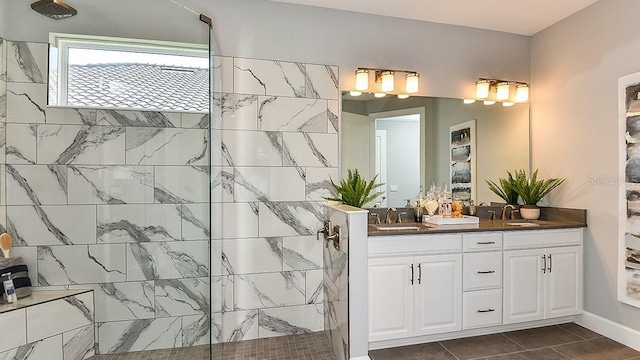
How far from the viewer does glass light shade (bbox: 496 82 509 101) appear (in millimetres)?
3236

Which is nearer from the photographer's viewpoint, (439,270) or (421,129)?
(439,270)

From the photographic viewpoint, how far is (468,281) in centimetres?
262

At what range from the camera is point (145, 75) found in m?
2.49

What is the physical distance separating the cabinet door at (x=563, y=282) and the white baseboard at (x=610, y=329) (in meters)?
0.09

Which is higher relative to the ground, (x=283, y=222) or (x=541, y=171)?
(x=541, y=171)

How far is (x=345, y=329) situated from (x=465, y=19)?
275 centimetres

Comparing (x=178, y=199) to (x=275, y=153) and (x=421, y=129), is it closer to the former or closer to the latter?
(x=275, y=153)

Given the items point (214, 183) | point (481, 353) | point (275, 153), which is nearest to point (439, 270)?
point (481, 353)

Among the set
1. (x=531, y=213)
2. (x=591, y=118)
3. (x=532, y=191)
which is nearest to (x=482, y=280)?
(x=531, y=213)

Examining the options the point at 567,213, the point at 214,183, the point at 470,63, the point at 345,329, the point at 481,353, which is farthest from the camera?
the point at 470,63

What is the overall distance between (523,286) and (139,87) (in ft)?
10.5

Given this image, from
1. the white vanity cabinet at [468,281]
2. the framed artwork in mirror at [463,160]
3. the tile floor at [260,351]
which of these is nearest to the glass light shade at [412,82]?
the framed artwork in mirror at [463,160]

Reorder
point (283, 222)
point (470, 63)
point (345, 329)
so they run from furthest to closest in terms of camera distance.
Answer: point (470, 63) → point (283, 222) → point (345, 329)

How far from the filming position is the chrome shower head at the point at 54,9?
2.28m
